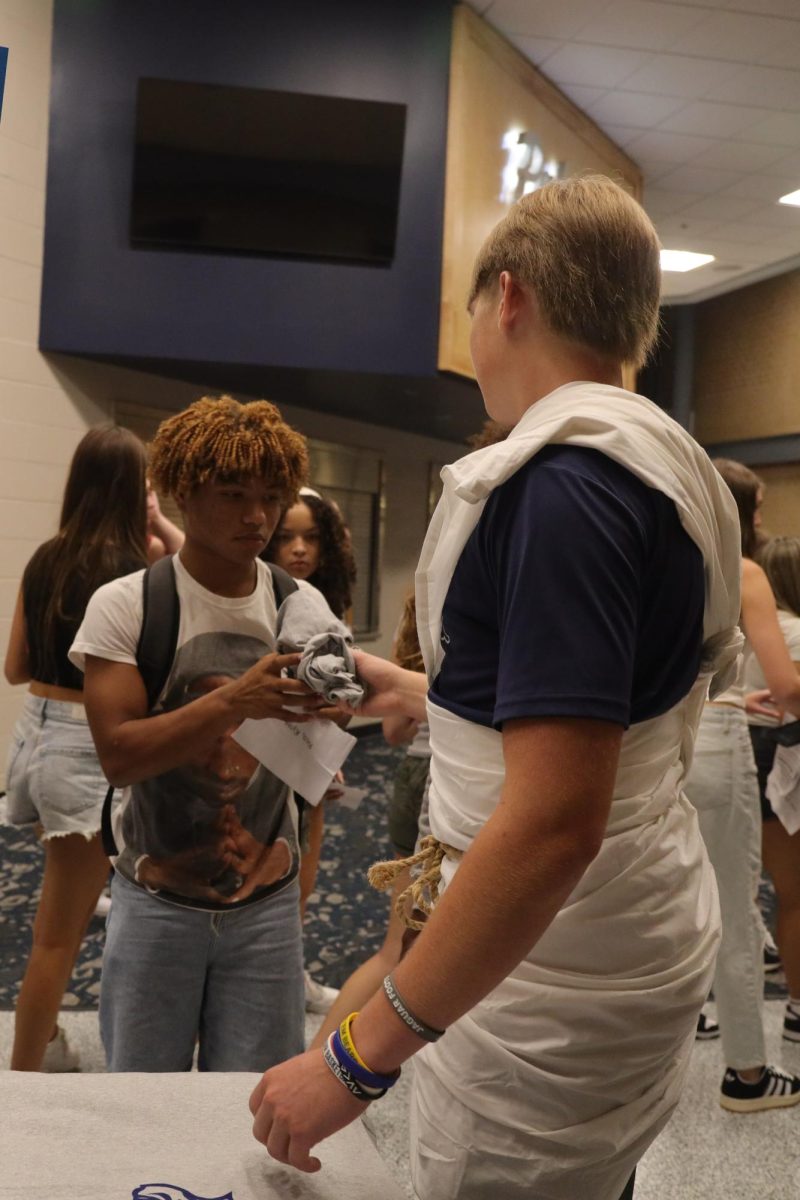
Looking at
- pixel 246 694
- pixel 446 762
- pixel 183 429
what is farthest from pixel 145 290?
pixel 446 762

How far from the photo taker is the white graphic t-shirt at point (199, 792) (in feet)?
5.15

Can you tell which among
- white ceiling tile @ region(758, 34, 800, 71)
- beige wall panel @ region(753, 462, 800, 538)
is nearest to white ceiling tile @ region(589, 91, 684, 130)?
white ceiling tile @ region(758, 34, 800, 71)

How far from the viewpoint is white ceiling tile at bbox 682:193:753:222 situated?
733 centimetres

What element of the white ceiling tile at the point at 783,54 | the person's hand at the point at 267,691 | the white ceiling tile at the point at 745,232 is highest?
the white ceiling tile at the point at 783,54

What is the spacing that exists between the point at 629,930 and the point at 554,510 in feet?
1.37

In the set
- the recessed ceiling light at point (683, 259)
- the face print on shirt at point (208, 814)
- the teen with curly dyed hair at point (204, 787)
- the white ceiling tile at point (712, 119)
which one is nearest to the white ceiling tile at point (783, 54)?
the white ceiling tile at point (712, 119)

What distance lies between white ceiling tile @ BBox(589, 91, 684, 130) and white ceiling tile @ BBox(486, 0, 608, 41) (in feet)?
2.50

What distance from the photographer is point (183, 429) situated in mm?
1659

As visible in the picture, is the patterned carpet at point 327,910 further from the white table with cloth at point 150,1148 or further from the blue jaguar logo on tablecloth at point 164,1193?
the blue jaguar logo on tablecloth at point 164,1193

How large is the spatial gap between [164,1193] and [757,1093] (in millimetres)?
2164

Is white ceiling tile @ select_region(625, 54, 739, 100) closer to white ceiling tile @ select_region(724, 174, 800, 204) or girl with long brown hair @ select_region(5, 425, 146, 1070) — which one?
white ceiling tile @ select_region(724, 174, 800, 204)

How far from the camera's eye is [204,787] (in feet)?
5.30

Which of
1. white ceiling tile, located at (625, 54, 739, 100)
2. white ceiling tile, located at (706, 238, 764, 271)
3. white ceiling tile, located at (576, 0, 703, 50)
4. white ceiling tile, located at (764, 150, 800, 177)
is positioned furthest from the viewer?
white ceiling tile, located at (706, 238, 764, 271)

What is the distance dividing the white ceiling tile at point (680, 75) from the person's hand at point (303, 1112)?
5968 millimetres
